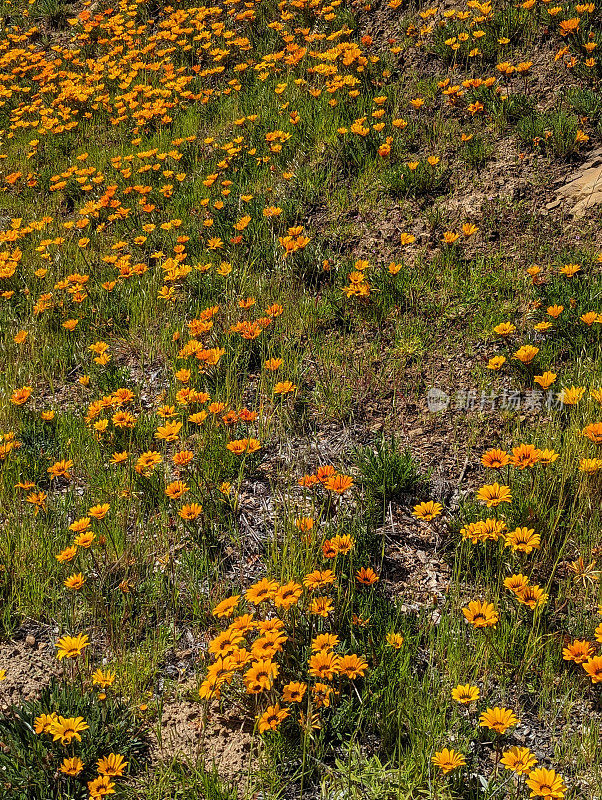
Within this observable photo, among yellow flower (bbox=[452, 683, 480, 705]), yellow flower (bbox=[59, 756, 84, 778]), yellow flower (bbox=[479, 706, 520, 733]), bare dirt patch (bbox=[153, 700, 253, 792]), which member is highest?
yellow flower (bbox=[59, 756, 84, 778])

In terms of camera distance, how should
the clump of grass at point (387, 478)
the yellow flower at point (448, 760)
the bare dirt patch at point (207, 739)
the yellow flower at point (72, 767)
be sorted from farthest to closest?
the clump of grass at point (387, 478) < the bare dirt patch at point (207, 739) < the yellow flower at point (72, 767) < the yellow flower at point (448, 760)

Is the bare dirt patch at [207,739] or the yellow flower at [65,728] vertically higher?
the yellow flower at [65,728]

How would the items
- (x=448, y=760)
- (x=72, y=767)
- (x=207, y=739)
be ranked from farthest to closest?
(x=207, y=739)
(x=72, y=767)
(x=448, y=760)

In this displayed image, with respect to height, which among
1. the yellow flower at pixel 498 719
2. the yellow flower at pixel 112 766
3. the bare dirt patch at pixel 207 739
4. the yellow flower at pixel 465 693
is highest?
the yellow flower at pixel 112 766

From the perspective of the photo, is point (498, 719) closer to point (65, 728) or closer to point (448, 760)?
point (448, 760)

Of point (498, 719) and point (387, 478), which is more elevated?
point (387, 478)

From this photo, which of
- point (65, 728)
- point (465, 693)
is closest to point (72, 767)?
point (65, 728)

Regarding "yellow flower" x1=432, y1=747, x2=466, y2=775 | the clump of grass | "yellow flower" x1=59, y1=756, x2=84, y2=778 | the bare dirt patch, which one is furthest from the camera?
the clump of grass

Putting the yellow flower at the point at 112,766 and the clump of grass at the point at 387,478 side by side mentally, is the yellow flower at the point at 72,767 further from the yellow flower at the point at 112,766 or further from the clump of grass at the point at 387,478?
the clump of grass at the point at 387,478

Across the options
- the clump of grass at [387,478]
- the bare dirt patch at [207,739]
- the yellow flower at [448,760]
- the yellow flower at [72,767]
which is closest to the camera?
the yellow flower at [448,760]

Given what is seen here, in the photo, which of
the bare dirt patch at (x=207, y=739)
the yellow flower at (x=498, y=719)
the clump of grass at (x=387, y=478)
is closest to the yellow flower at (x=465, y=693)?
the yellow flower at (x=498, y=719)

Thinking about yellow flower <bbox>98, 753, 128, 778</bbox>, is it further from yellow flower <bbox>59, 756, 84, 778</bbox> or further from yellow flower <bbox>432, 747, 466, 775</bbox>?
yellow flower <bbox>432, 747, 466, 775</bbox>

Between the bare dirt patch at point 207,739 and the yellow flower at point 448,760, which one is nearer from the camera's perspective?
the yellow flower at point 448,760

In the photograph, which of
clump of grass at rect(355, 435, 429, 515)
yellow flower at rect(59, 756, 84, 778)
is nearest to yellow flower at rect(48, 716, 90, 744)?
yellow flower at rect(59, 756, 84, 778)
